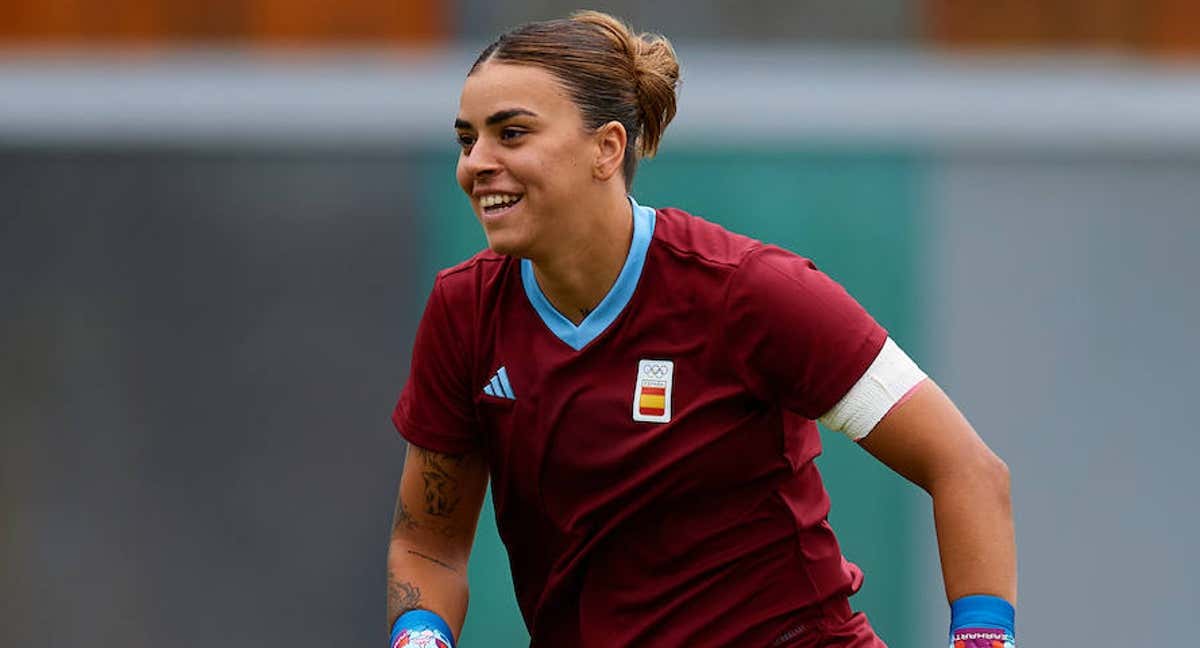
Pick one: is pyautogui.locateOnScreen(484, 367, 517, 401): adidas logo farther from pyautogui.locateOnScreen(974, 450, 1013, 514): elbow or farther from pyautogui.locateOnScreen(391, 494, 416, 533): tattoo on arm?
pyautogui.locateOnScreen(974, 450, 1013, 514): elbow

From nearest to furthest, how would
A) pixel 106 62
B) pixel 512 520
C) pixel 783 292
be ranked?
pixel 783 292, pixel 512 520, pixel 106 62

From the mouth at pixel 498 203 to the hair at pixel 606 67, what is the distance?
0.17 m

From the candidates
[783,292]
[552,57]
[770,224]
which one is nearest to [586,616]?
[783,292]

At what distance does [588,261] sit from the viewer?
10.6 feet

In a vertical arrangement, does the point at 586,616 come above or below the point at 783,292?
below

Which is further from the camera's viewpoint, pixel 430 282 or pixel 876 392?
pixel 430 282

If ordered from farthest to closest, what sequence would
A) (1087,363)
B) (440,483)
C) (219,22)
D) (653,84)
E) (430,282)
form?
1. (1087,363)
2. (430,282)
3. (219,22)
4. (440,483)
5. (653,84)

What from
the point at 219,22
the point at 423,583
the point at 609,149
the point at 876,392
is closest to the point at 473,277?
the point at 609,149

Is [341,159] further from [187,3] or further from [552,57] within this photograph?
[552,57]

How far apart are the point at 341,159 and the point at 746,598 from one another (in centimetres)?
356

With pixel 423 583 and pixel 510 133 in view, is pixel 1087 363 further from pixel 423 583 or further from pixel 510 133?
pixel 510 133

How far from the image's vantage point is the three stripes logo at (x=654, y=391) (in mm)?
3160

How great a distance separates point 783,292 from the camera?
3072 millimetres

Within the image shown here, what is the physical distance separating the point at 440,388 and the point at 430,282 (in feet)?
10.3
